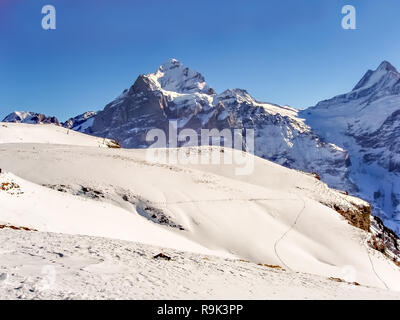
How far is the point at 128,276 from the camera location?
10789 millimetres

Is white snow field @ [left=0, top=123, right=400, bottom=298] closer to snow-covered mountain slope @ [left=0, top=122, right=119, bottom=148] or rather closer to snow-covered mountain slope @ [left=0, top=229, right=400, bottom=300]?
snow-covered mountain slope @ [left=0, top=229, right=400, bottom=300]

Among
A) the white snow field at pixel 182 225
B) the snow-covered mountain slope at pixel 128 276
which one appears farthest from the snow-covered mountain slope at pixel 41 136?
the snow-covered mountain slope at pixel 128 276

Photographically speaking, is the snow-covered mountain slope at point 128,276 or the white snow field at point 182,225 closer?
the snow-covered mountain slope at point 128,276

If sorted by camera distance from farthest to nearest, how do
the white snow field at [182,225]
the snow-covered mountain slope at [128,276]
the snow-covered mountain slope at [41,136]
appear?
the snow-covered mountain slope at [41,136] → the white snow field at [182,225] → the snow-covered mountain slope at [128,276]

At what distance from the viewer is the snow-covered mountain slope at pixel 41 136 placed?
54938mm

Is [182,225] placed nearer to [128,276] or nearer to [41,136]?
[128,276]

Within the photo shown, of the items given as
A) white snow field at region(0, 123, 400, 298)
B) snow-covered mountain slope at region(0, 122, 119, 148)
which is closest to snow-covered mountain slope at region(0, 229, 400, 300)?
white snow field at region(0, 123, 400, 298)

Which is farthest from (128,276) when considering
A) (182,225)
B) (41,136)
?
(41,136)

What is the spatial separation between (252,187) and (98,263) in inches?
1057

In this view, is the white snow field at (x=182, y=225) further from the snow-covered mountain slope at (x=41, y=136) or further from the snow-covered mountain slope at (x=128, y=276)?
the snow-covered mountain slope at (x=41, y=136)

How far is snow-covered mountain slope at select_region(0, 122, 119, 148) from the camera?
54.9m

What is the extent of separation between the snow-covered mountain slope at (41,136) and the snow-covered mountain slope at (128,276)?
145ft

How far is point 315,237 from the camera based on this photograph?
29531 mm
